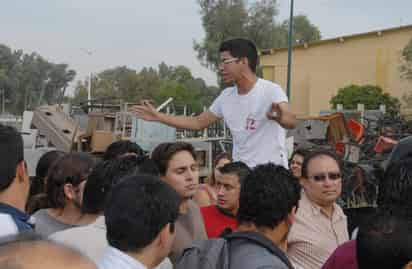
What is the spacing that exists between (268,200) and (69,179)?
1.36m

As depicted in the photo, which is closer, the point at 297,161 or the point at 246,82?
the point at 246,82

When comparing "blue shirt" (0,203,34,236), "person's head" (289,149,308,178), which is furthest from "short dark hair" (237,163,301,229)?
"person's head" (289,149,308,178)

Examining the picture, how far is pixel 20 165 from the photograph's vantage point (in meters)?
2.84

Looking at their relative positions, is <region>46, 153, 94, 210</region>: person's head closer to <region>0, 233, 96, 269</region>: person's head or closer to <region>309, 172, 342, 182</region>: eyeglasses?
<region>309, 172, 342, 182</region>: eyeglasses

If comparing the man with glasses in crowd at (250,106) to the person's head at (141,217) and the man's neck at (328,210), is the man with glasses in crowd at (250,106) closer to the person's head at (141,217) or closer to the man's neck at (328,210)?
the man's neck at (328,210)

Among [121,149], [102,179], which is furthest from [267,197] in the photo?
[121,149]

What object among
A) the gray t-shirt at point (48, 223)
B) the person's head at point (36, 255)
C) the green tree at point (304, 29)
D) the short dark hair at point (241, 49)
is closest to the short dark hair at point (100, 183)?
the gray t-shirt at point (48, 223)

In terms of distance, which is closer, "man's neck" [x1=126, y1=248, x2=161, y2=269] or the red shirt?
"man's neck" [x1=126, y1=248, x2=161, y2=269]

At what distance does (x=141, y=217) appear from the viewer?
8.09 feet

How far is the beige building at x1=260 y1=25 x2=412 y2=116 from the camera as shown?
36.0 meters

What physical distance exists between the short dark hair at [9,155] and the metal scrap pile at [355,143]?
5113 mm

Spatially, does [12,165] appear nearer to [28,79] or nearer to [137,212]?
[137,212]

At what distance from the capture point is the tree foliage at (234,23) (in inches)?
1654

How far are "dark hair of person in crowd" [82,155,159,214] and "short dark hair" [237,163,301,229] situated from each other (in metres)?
0.61
